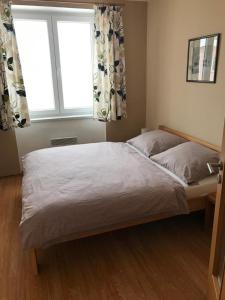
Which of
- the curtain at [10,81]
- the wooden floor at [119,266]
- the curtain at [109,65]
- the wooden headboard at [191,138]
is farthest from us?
the curtain at [109,65]

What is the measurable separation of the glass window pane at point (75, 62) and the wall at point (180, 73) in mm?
983

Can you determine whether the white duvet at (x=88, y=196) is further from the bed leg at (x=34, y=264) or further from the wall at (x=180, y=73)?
the wall at (x=180, y=73)

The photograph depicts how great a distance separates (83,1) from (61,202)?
9.55 feet

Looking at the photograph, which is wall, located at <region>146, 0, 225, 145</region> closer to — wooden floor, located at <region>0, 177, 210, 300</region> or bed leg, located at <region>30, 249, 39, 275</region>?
wooden floor, located at <region>0, 177, 210, 300</region>

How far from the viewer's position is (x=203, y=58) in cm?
267

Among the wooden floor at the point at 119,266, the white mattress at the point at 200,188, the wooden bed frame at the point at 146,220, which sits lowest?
the wooden floor at the point at 119,266

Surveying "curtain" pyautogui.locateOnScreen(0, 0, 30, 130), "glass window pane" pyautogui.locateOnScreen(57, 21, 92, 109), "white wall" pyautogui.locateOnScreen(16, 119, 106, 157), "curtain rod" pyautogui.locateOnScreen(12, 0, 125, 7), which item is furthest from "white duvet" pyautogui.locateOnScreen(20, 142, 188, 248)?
"curtain rod" pyautogui.locateOnScreen(12, 0, 125, 7)

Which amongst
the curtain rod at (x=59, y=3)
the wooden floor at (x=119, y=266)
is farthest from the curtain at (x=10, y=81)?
the wooden floor at (x=119, y=266)

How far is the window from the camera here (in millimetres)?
3531

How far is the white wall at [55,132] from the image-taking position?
3811 millimetres

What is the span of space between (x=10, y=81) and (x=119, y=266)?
2.79 meters

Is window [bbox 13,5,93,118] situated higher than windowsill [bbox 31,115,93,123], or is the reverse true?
window [bbox 13,5,93,118]

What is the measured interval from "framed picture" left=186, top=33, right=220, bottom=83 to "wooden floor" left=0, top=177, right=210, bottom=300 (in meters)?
1.57

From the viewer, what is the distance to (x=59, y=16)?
11.7ft
